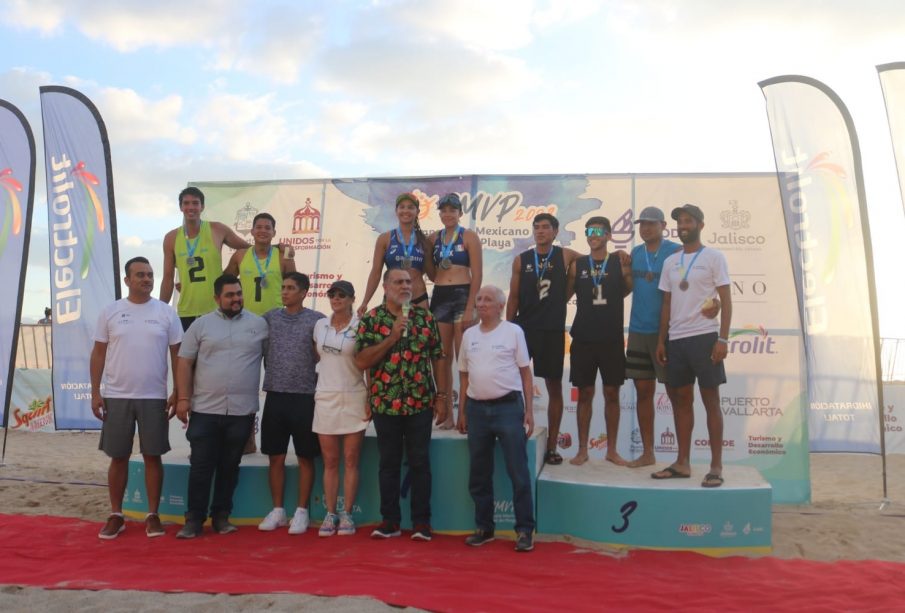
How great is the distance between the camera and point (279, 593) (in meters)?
3.15

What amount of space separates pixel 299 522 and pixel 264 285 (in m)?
1.52

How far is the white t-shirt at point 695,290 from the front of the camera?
4.14m

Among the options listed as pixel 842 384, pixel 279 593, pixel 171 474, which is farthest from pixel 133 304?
pixel 842 384

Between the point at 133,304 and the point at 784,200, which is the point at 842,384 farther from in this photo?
the point at 133,304

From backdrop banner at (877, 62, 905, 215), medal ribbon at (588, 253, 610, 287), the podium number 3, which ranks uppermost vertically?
backdrop banner at (877, 62, 905, 215)

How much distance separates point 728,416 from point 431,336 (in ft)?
10.8

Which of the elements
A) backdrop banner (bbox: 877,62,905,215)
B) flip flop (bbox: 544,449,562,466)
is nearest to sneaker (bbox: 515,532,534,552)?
flip flop (bbox: 544,449,562,466)

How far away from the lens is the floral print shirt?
13.4 ft

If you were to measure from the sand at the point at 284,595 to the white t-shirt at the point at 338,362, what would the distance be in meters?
1.33

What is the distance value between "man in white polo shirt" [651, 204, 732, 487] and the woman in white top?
1738 millimetres

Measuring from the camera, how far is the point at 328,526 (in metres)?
4.26

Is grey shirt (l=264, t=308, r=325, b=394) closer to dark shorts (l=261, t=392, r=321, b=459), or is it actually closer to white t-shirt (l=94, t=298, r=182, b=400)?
dark shorts (l=261, t=392, r=321, b=459)

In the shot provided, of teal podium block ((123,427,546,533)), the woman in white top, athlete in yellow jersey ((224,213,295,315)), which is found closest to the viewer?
the woman in white top

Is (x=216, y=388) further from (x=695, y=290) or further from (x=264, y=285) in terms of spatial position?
(x=695, y=290)
